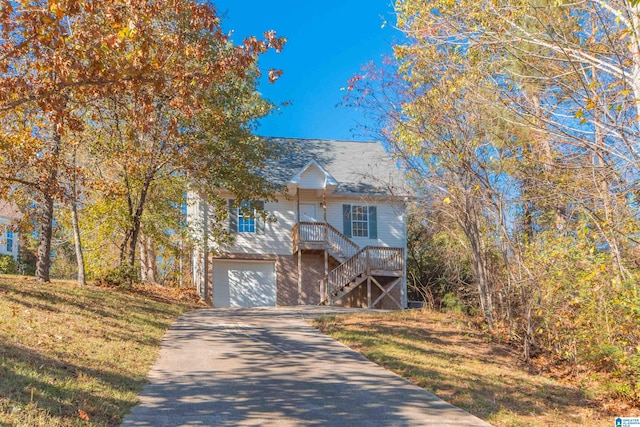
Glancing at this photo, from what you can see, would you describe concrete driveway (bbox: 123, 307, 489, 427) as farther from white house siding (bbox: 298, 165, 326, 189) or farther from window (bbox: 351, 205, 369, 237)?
window (bbox: 351, 205, 369, 237)

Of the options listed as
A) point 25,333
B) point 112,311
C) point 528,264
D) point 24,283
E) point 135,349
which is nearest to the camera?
point 25,333

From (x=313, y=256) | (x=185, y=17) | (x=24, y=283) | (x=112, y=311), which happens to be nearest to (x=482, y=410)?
(x=112, y=311)

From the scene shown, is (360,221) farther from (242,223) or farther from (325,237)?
(242,223)

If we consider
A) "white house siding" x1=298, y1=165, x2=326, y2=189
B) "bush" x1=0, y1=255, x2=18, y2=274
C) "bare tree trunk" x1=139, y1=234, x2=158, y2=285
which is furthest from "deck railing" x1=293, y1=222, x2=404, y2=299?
"bush" x1=0, y1=255, x2=18, y2=274

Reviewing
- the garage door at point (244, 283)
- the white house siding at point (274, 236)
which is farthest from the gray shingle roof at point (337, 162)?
the garage door at point (244, 283)

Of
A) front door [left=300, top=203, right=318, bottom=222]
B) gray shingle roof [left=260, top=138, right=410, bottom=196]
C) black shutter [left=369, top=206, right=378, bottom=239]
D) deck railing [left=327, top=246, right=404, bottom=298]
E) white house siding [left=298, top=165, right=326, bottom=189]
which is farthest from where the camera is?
black shutter [left=369, top=206, right=378, bottom=239]

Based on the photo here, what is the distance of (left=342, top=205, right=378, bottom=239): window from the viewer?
25.9 meters

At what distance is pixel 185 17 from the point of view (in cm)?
1463

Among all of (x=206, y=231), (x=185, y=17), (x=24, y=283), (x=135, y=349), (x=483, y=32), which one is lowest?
(x=135, y=349)

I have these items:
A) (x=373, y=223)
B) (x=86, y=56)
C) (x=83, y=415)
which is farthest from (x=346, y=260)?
(x=83, y=415)

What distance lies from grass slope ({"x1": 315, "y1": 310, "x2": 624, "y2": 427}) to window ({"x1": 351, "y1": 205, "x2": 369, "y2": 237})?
957 cm

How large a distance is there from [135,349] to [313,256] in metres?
14.8

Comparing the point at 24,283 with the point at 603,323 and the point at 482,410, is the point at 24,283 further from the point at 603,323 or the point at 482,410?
the point at 603,323

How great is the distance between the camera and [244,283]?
82.7ft
